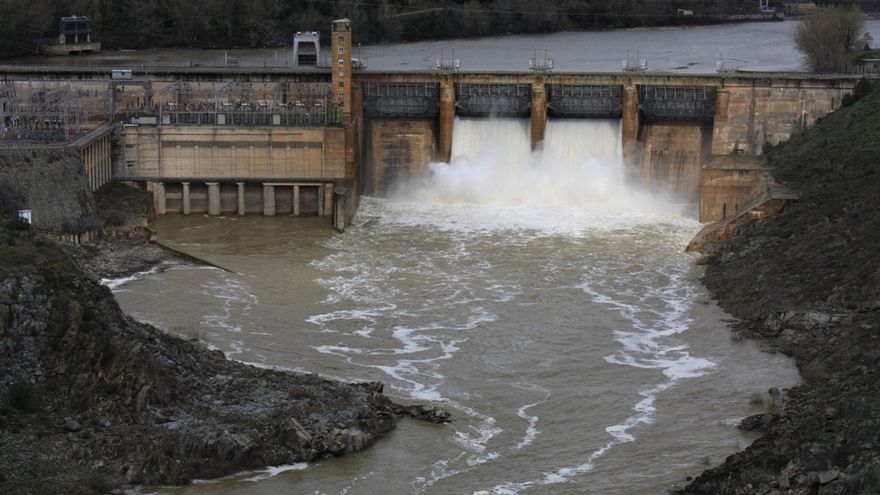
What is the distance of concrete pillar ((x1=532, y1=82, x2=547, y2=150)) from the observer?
72.6 meters

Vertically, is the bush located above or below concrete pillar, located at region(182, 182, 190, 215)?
above

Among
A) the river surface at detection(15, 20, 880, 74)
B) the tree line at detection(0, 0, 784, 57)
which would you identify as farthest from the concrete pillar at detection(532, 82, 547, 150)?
the tree line at detection(0, 0, 784, 57)

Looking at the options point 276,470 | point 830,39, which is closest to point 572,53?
point 830,39

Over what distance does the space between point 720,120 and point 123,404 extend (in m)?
39.8

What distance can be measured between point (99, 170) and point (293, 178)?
802 cm

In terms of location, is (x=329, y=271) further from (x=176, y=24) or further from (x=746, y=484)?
(x=176, y=24)

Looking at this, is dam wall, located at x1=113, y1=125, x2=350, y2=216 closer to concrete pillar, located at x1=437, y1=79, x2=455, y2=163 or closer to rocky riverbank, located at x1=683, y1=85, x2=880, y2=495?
concrete pillar, located at x1=437, y1=79, x2=455, y2=163

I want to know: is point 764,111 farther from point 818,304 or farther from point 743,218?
point 818,304

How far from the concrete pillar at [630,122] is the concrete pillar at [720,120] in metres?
3.40

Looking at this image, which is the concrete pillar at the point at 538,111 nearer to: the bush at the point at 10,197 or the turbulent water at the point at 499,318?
the turbulent water at the point at 499,318

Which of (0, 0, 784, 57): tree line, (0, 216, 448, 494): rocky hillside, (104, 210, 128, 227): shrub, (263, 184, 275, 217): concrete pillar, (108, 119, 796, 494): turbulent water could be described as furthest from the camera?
(0, 0, 784, 57): tree line

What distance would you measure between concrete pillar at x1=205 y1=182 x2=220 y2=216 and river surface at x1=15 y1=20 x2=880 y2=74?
56.2ft

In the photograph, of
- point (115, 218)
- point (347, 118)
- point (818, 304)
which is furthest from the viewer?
point (347, 118)

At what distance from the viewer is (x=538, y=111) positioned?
239 feet
